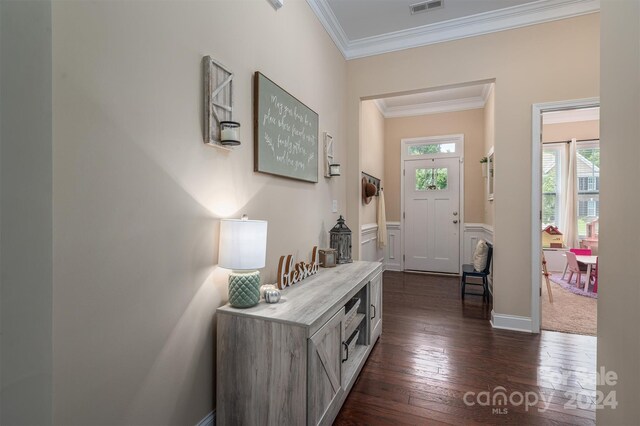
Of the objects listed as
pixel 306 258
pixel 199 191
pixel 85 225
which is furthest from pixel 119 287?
pixel 306 258

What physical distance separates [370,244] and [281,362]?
12.4ft

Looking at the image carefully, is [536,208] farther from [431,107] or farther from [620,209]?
[431,107]

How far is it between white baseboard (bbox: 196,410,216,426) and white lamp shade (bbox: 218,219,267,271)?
766mm

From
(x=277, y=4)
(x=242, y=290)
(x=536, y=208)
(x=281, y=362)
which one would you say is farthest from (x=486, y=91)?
(x=281, y=362)

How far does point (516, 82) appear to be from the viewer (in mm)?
3021

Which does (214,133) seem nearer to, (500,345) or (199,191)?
(199,191)

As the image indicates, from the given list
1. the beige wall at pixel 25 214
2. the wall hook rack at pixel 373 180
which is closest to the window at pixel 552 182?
the wall hook rack at pixel 373 180

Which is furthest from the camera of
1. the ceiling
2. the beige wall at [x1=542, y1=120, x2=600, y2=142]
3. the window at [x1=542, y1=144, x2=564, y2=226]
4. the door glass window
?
the window at [x1=542, y1=144, x2=564, y2=226]

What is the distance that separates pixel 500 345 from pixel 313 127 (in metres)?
2.46

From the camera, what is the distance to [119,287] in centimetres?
112

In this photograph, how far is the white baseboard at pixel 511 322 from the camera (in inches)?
118

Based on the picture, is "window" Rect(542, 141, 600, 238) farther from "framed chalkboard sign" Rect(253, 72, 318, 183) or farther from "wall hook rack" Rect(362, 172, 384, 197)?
"framed chalkboard sign" Rect(253, 72, 318, 183)

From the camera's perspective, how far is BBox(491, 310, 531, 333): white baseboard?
9.82 feet

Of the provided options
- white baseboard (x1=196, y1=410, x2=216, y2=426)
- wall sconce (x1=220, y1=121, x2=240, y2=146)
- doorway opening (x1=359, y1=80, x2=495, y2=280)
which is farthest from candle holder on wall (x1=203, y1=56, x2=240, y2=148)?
doorway opening (x1=359, y1=80, x2=495, y2=280)
